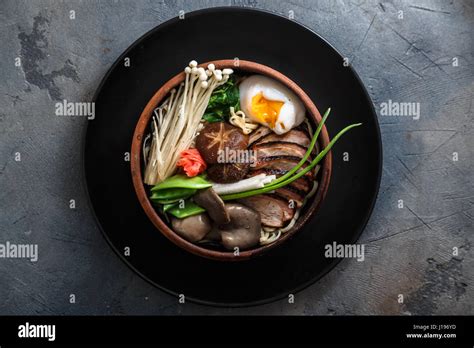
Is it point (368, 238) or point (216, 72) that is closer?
point (216, 72)

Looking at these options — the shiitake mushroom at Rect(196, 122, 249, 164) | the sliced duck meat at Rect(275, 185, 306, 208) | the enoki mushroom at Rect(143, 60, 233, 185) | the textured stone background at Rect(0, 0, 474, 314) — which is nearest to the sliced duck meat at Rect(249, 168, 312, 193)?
the sliced duck meat at Rect(275, 185, 306, 208)

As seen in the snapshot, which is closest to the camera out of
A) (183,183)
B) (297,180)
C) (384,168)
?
(183,183)

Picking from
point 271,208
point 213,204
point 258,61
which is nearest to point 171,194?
point 213,204

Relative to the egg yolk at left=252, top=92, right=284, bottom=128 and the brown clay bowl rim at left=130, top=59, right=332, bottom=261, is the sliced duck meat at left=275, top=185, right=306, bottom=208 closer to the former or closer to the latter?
the brown clay bowl rim at left=130, top=59, right=332, bottom=261

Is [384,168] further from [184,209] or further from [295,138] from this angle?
[184,209]

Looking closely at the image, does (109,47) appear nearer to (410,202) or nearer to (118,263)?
(118,263)

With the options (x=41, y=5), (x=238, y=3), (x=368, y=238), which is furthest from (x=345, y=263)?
(x=41, y=5)

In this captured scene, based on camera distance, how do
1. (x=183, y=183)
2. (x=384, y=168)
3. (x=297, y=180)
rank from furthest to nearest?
(x=384, y=168) → (x=297, y=180) → (x=183, y=183)
